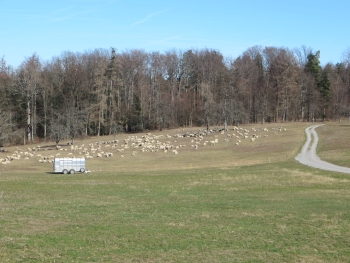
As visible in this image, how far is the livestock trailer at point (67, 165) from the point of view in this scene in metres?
44.8

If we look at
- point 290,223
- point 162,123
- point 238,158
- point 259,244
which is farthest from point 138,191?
point 162,123

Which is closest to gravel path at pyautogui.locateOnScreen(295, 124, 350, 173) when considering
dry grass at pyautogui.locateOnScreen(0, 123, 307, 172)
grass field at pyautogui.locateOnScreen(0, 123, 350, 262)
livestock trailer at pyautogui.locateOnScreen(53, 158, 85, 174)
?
dry grass at pyautogui.locateOnScreen(0, 123, 307, 172)

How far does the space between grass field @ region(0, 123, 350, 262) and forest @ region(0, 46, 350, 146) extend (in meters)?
60.3

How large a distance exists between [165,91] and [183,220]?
99.3m

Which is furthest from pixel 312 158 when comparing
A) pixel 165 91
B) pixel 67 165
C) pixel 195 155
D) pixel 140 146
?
pixel 165 91

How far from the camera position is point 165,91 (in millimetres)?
115125

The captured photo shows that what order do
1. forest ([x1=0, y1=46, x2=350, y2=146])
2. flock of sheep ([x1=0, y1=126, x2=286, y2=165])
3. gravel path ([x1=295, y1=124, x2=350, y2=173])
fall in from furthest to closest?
1. forest ([x1=0, y1=46, x2=350, y2=146])
2. flock of sheep ([x1=0, y1=126, x2=286, y2=165])
3. gravel path ([x1=295, y1=124, x2=350, y2=173])

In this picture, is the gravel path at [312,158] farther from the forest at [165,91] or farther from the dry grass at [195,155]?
the forest at [165,91]

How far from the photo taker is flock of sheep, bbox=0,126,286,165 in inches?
2504

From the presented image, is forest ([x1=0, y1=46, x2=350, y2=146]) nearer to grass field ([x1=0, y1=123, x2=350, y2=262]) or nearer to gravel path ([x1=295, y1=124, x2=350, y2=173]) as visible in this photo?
gravel path ([x1=295, y1=124, x2=350, y2=173])

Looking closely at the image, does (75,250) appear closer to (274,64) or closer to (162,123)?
(162,123)

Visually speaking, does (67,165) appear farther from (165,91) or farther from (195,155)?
(165,91)

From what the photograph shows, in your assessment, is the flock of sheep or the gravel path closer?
the gravel path

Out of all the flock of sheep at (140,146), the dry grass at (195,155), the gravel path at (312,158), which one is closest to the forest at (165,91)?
the flock of sheep at (140,146)
